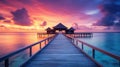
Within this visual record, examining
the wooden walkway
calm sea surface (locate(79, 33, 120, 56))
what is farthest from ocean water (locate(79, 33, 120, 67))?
the wooden walkway

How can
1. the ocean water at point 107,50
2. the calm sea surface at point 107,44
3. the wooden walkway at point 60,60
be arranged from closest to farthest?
the wooden walkway at point 60,60, the ocean water at point 107,50, the calm sea surface at point 107,44

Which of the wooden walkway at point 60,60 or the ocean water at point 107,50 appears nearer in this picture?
the wooden walkway at point 60,60

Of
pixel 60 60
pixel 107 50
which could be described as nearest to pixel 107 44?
pixel 107 50

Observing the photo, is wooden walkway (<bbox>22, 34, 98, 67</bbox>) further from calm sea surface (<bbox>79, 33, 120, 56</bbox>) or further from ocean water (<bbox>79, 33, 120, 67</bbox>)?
calm sea surface (<bbox>79, 33, 120, 56</bbox>)

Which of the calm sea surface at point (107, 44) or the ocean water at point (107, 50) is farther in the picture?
the calm sea surface at point (107, 44)

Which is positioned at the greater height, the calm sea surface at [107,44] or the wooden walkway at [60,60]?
the wooden walkway at [60,60]

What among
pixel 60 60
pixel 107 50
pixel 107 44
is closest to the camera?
pixel 60 60

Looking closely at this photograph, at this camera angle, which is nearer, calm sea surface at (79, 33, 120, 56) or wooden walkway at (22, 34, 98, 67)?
wooden walkway at (22, 34, 98, 67)

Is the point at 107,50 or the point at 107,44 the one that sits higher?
the point at 107,44

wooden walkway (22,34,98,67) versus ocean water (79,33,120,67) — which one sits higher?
wooden walkway (22,34,98,67)

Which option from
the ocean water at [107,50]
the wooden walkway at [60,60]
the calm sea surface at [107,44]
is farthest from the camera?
the calm sea surface at [107,44]

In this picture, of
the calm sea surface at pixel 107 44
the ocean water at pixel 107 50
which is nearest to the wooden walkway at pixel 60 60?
the ocean water at pixel 107 50

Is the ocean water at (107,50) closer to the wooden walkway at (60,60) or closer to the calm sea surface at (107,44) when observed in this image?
the calm sea surface at (107,44)

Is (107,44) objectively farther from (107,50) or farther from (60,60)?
(60,60)
